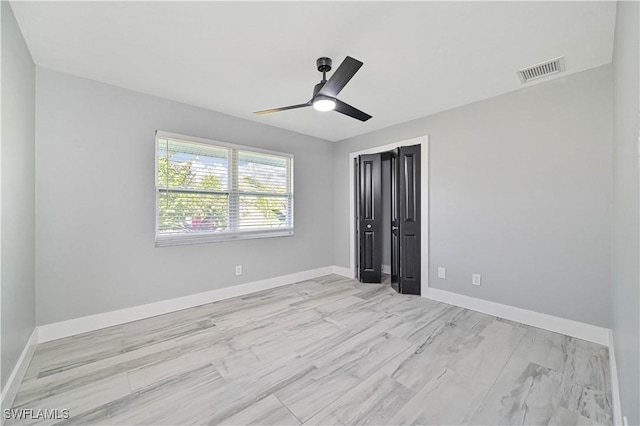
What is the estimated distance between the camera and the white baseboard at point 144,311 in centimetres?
242

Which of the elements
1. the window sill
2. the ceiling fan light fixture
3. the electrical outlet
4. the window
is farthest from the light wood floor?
the ceiling fan light fixture

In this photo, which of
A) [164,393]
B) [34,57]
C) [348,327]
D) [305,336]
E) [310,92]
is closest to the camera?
[164,393]

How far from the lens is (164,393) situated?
67.5 inches

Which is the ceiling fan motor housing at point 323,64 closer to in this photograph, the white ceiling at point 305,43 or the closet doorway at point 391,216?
the white ceiling at point 305,43

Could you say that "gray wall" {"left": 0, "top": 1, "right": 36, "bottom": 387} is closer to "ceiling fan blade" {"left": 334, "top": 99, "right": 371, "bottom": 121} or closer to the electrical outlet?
"ceiling fan blade" {"left": 334, "top": 99, "right": 371, "bottom": 121}

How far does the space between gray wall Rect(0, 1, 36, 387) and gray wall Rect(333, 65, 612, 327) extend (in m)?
3.99

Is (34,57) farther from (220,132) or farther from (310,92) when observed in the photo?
(310,92)

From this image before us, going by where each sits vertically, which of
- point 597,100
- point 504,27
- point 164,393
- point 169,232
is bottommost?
point 164,393

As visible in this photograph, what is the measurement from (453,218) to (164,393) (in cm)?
340

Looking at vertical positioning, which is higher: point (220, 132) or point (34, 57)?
point (34, 57)

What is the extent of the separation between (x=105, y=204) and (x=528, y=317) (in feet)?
15.1

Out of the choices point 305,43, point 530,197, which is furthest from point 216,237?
point 530,197

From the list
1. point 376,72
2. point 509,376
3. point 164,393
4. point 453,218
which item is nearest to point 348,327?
point 509,376

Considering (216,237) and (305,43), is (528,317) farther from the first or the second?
(216,237)
